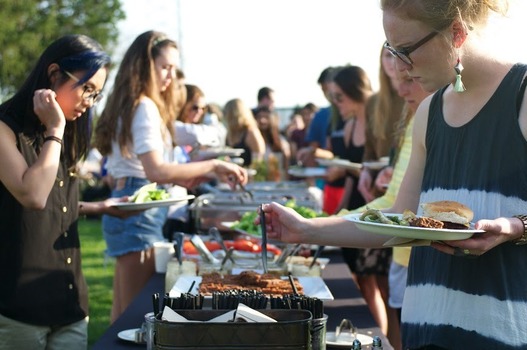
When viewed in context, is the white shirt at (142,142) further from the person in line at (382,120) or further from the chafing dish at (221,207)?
the person in line at (382,120)

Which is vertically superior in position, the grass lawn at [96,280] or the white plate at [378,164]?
the white plate at [378,164]

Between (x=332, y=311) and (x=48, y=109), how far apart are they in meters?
1.13

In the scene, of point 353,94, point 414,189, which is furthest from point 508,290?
point 353,94

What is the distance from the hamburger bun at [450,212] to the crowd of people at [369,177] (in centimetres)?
5

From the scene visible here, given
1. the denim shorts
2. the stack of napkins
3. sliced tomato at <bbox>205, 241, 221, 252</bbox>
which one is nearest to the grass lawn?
the denim shorts

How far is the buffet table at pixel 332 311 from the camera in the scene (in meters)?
2.33

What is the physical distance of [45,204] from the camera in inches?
100

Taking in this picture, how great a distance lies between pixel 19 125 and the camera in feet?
8.39

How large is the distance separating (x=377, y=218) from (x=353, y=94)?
374 cm

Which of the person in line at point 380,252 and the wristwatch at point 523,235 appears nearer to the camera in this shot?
the wristwatch at point 523,235

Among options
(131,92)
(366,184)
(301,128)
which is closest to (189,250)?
(131,92)

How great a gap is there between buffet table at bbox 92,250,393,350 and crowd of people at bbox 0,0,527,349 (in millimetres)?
196

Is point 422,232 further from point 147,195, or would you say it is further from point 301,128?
point 301,128

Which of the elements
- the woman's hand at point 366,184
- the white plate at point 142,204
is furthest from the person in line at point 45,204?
the woman's hand at point 366,184
